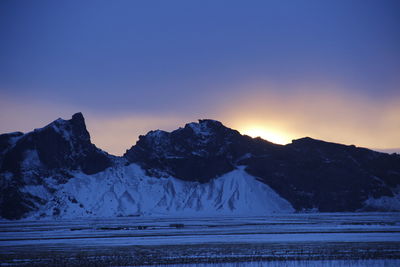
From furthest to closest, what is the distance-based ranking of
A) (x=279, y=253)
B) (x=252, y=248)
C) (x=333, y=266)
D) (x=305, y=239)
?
(x=305, y=239) → (x=252, y=248) → (x=279, y=253) → (x=333, y=266)

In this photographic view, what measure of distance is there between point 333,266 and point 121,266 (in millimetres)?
23841

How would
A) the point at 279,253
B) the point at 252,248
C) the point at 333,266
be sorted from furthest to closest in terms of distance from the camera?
the point at 252,248
the point at 279,253
the point at 333,266

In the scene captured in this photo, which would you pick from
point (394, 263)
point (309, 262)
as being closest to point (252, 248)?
point (309, 262)

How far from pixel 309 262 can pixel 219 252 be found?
46.7ft

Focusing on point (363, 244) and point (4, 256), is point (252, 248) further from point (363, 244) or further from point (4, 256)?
point (4, 256)

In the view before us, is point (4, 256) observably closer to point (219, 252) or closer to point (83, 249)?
point (83, 249)

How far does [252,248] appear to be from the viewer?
7200 centimetres

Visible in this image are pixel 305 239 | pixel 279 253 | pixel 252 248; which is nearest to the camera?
pixel 279 253

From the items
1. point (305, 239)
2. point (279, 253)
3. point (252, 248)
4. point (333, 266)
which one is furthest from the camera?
point (305, 239)

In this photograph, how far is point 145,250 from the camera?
72688 mm

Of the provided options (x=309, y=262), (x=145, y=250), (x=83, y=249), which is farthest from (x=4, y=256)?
(x=309, y=262)

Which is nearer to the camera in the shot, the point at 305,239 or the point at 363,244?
the point at 363,244

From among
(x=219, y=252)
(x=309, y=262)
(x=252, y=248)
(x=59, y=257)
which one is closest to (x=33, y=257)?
(x=59, y=257)

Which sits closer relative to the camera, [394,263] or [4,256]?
[394,263]
